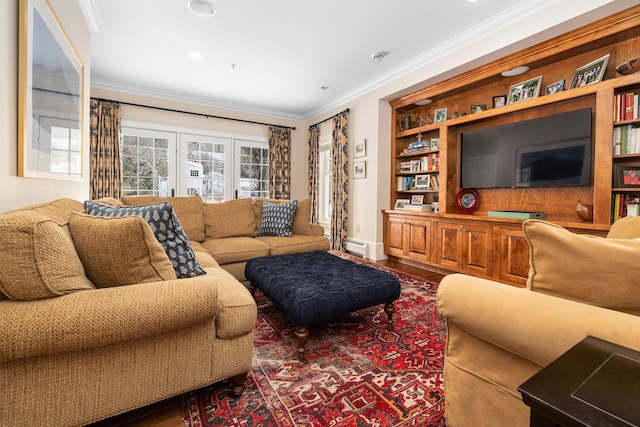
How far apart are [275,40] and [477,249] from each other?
123 inches

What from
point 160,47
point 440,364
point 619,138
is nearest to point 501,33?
point 619,138

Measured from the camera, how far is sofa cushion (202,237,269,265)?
2.88 metres

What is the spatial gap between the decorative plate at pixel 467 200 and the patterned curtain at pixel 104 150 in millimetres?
4834

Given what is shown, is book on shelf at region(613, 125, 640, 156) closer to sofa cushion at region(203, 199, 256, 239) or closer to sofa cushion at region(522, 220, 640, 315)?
sofa cushion at region(522, 220, 640, 315)

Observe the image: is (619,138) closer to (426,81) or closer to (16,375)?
(426,81)

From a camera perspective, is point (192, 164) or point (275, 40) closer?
point (275, 40)

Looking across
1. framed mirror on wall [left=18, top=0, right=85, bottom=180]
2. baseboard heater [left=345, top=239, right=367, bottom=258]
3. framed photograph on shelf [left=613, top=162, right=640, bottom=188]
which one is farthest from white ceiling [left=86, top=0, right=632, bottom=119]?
baseboard heater [left=345, top=239, right=367, bottom=258]

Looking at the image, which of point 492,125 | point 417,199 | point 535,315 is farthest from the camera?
point 417,199

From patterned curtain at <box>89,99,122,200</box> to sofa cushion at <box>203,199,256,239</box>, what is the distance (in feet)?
6.61

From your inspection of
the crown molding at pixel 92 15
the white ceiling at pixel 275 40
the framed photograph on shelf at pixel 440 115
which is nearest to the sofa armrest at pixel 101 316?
the white ceiling at pixel 275 40

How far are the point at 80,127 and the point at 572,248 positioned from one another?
319 cm

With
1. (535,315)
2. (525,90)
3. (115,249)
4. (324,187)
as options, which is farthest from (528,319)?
(324,187)

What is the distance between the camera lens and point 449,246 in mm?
3502

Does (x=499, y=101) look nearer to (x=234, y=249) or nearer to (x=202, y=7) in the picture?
(x=202, y=7)
